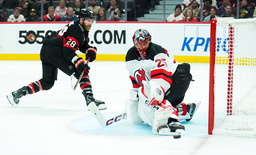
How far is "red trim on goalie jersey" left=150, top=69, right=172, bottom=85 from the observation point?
151 inches

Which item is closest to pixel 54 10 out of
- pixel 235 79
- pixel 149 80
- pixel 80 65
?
pixel 80 65

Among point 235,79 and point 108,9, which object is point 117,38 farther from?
point 235,79

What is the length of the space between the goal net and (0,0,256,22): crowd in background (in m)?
5.05

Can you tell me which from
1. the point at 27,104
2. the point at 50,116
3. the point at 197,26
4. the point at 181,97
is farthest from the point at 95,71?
the point at 181,97

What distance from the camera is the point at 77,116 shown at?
15.6 feet

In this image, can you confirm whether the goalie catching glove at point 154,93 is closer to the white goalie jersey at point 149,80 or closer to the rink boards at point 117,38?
the white goalie jersey at point 149,80

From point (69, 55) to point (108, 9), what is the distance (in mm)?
5457

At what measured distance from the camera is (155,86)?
3738 millimetres

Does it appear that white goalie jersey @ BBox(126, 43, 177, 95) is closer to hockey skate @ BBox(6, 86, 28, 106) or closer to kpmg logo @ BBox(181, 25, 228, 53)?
hockey skate @ BBox(6, 86, 28, 106)

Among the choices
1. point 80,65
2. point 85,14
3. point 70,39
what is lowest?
point 80,65

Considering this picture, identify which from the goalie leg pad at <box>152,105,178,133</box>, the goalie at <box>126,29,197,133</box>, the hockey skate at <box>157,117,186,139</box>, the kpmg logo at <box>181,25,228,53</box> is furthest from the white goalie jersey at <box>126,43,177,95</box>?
the kpmg logo at <box>181,25,228,53</box>

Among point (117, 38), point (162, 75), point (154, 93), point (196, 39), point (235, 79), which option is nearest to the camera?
point (154, 93)

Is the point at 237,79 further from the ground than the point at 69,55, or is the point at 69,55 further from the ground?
the point at 69,55

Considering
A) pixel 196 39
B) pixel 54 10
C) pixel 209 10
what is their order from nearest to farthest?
1. pixel 196 39
2. pixel 209 10
3. pixel 54 10
